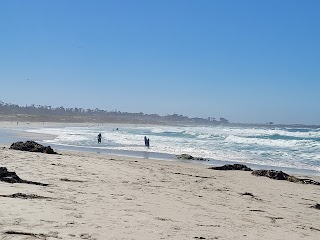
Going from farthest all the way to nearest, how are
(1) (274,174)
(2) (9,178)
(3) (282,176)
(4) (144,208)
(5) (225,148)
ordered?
(5) (225,148) → (1) (274,174) → (3) (282,176) → (2) (9,178) → (4) (144,208)

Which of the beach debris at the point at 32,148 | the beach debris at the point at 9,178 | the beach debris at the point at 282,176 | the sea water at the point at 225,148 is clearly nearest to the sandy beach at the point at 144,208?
the beach debris at the point at 9,178

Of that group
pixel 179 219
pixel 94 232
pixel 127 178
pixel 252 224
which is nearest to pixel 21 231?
pixel 94 232

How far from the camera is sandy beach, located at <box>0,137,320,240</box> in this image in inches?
186

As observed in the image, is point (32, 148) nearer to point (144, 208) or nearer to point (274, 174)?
point (274, 174)

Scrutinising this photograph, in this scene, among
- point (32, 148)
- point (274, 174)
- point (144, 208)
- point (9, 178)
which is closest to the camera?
point (144, 208)

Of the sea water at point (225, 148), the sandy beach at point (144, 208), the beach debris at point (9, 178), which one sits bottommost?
the sea water at point (225, 148)

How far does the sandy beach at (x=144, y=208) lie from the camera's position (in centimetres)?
472

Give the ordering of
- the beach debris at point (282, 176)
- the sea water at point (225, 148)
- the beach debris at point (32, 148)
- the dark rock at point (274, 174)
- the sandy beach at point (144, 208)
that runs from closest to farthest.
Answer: the sandy beach at point (144, 208), the beach debris at point (282, 176), the dark rock at point (274, 174), the beach debris at point (32, 148), the sea water at point (225, 148)

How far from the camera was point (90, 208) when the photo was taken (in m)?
5.83

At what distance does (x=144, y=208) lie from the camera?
6285 millimetres

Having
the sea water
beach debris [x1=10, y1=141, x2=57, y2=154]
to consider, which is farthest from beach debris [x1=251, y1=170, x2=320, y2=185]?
beach debris [x1=10, y1=141, x2=57, y2=154]

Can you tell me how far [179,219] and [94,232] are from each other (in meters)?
1.63

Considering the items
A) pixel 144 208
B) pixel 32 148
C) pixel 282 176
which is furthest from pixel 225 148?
pixel 144 208

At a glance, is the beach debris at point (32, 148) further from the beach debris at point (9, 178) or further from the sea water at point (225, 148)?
the beach debris at point (9, 178)
